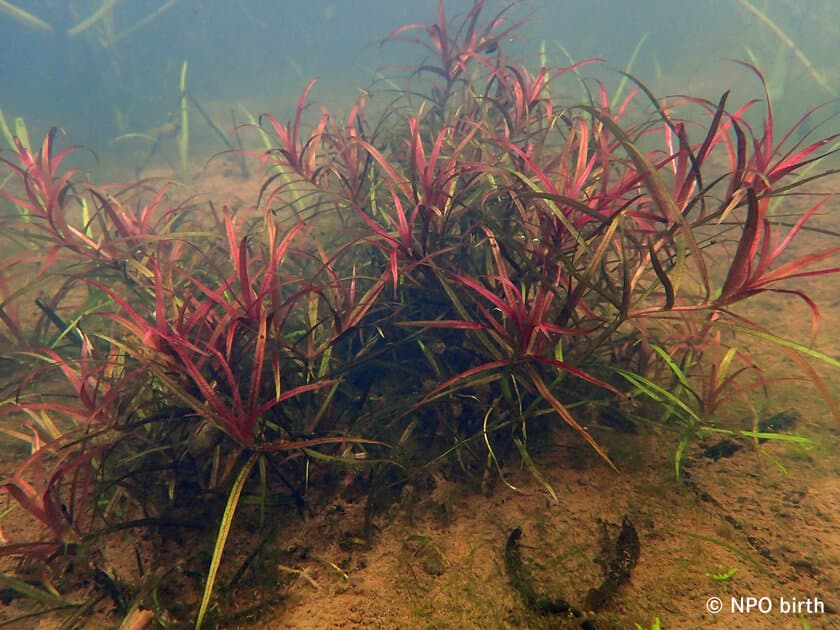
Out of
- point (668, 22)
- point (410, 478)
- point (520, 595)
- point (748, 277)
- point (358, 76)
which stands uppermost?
point (668, 22)

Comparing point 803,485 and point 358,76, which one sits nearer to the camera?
point 803,485

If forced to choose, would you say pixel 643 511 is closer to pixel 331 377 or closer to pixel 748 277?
pixel 748 277

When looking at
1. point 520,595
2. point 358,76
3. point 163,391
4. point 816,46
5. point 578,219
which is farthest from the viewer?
point 358,76

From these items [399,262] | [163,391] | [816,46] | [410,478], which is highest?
[816,46]

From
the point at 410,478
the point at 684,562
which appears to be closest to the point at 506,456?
the point at 410,478

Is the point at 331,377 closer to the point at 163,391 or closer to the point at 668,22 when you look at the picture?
the point at 163,391

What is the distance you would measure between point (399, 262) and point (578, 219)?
89 cm

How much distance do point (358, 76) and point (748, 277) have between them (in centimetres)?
1626

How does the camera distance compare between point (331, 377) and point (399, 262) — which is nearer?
point (331, 377)

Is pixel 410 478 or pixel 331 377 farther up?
pixel 331 377

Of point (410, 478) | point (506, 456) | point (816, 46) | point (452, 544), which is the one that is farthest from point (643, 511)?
point (816, 46)

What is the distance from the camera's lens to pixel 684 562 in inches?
54.0

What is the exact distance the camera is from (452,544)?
1546mm

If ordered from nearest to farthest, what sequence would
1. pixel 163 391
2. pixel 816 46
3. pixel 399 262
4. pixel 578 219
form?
1. pixel 578 219
2. pixel 163 391
3. pixel 399 262
4. pixel 816 46
